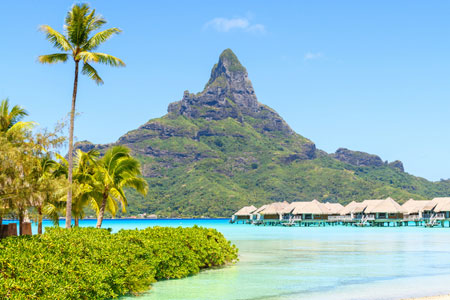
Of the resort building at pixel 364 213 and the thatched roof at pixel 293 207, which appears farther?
the thatched roof at pixel 293 207

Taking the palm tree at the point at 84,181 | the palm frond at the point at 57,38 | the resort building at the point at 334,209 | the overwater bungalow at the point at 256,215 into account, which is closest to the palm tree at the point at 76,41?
the palm frond at the point at 57,38

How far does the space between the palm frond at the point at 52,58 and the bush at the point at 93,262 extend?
7.70m

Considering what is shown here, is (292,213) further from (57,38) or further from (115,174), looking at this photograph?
(57,38)

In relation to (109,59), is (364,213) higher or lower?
lower

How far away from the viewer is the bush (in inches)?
353

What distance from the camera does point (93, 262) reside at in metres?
11.9

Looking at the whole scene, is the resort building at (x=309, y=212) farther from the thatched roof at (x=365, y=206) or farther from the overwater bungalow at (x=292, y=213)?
the thatched roof at (x=365, y=206)

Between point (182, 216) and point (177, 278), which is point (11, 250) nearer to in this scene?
point (177, 278)

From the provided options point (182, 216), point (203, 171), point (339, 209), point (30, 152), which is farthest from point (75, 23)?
point (203, 171)

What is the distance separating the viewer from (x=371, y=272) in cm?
2042

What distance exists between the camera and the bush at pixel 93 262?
8.96 m

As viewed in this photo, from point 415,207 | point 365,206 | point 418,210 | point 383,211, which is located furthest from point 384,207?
point 415,207

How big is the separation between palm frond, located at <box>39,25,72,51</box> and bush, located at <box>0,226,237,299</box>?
7.88m

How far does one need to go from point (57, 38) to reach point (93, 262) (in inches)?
418
